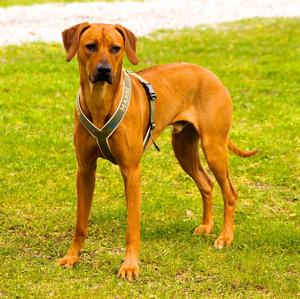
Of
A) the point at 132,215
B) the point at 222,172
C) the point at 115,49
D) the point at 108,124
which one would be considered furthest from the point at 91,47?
the point at 222,172

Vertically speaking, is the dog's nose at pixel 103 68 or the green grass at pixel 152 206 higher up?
the dog's nose at pixel 103 68

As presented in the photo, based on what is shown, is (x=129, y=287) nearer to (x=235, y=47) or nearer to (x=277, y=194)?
(x=277, y=194)

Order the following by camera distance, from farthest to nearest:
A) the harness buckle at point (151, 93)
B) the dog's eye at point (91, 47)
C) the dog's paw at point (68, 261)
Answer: the harness buckle at point (151, 93), the dog's paw at point (68, 261), the dog's eye at point (91, 47)

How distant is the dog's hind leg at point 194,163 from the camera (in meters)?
7.38

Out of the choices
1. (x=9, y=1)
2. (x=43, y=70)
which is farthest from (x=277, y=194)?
(x=9, y=1)

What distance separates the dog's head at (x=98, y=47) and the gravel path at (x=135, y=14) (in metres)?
12.0

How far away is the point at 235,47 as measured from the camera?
1689 cm

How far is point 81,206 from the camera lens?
21.5 feet

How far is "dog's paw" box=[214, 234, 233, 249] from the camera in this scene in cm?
698

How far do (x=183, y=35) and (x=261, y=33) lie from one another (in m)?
1.97

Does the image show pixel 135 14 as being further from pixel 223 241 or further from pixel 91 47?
pixel 91 47

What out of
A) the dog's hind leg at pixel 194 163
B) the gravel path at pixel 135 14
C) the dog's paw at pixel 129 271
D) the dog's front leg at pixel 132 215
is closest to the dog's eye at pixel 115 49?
the dog's front leg at pixel 132 215

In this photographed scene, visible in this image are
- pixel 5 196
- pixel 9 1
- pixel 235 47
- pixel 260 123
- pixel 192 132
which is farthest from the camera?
pixel 9 1

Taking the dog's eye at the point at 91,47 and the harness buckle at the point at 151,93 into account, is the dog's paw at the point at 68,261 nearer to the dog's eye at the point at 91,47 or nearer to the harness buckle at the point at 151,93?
the harness buckle at the point at 151,93
